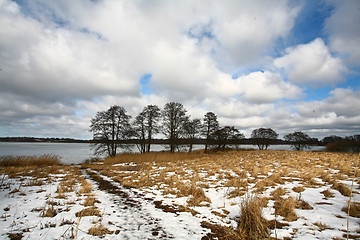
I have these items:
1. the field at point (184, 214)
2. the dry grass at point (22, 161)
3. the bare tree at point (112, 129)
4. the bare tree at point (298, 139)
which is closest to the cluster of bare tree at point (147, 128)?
the bare tree at point (112, 129)

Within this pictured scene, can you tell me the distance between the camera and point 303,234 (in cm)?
304

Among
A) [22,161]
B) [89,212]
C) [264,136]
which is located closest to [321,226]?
[89,212]

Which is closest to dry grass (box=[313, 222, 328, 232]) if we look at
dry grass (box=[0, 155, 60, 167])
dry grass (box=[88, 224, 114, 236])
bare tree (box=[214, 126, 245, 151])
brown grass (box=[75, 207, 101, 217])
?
dry grass (box=[88, 224, 114, 236])

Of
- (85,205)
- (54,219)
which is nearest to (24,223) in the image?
(54,219)

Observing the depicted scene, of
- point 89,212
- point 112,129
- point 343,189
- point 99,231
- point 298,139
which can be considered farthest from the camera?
point 298,139

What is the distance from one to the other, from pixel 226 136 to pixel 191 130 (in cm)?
711

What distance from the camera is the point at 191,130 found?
25.7 meters

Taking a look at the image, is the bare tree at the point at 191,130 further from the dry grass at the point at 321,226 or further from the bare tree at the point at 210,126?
the dry grass at the point at 321,226

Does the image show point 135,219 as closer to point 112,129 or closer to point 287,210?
point 287,210

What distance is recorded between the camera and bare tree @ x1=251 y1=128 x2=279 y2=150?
4147 cm

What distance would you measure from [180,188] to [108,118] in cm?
2041

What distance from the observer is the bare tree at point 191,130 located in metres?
24.8

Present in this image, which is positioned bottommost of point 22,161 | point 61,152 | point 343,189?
point 61,152

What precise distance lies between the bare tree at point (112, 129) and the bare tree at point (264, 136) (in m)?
35.4
